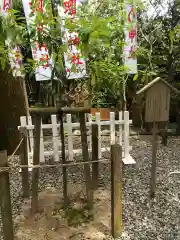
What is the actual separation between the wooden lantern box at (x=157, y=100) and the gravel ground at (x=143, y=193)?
949mm

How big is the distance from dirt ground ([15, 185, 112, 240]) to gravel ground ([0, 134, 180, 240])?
200mm

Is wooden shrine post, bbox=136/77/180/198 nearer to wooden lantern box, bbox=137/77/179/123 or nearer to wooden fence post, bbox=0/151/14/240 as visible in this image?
wooden lantern box, bbox=137/77/179/123

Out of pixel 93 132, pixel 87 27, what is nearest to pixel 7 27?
pixel 87 27

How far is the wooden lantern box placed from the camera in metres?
2.61

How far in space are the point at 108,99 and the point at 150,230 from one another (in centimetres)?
561

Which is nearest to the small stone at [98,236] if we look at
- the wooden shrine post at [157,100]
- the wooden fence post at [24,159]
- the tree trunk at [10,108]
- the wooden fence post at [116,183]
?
the wooden fence post at [116,183]

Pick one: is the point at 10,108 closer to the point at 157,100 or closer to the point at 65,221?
the point at 65,221

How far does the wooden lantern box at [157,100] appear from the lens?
261 centimetres

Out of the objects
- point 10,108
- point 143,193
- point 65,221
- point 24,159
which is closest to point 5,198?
point 65,221

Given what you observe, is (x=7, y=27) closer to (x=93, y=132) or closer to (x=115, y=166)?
(x=115, y=166)

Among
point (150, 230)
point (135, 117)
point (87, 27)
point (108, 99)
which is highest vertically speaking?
point (87, 27)

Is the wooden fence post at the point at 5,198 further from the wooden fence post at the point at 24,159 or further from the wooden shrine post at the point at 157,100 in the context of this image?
the wooden shrine post at the point at 157,100

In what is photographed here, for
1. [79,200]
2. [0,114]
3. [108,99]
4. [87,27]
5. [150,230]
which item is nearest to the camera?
[87,27]

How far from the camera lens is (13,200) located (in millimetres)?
2850
